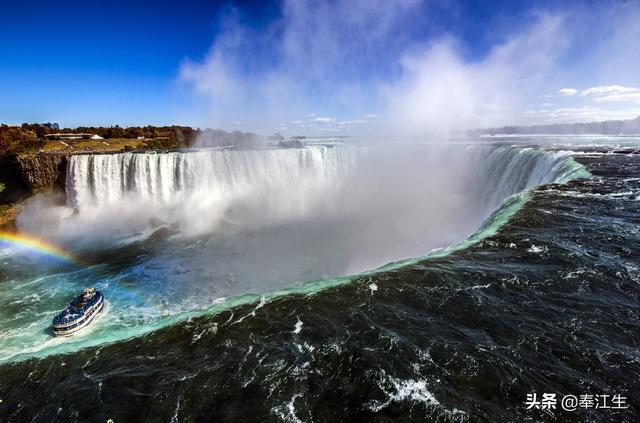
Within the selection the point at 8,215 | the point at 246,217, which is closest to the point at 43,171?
the point at 8,215

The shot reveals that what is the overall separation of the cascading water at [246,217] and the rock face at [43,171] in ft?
11.0

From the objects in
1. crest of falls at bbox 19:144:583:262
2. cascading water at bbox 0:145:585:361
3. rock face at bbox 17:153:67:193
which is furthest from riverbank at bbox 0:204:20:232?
rock face at bbox 17:153:67:193

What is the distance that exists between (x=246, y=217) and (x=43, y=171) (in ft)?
72.0

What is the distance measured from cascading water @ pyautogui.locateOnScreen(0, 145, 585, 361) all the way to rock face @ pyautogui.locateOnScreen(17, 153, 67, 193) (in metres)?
3.36

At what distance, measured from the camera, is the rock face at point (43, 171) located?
105ft

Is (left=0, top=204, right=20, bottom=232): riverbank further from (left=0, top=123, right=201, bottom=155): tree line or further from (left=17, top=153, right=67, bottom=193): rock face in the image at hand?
(left=0, top=123, right=201, bottom=155): tree line

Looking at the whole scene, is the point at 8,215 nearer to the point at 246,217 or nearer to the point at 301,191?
the point at 246,217

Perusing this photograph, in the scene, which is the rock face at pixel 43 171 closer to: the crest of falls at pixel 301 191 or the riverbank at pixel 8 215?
the riverbank at pixel 8 215

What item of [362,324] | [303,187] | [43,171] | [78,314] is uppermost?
[43,171]

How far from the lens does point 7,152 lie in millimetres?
34250

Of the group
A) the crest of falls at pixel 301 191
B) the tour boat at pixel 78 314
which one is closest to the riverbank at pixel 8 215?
A: the crest of falls at pixel 301 191

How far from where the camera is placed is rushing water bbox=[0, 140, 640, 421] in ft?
18.5

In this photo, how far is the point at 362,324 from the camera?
7457mm

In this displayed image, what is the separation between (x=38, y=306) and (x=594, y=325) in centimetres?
2042
